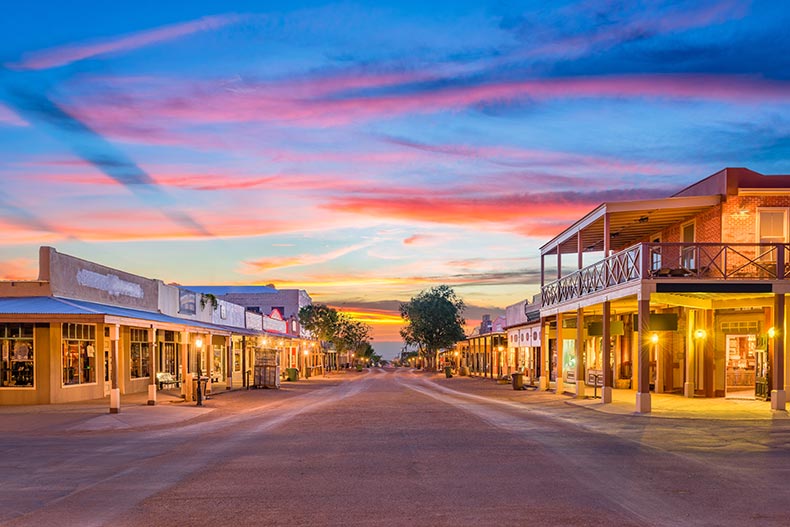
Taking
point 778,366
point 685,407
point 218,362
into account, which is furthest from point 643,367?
point 218,362

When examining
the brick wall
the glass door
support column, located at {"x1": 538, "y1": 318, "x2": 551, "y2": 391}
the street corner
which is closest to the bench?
the street corner

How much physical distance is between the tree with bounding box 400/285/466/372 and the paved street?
7623 centimetres

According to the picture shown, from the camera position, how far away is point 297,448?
15.0m

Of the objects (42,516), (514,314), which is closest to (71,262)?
(42,516)

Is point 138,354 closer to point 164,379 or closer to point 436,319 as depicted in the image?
point 164,379

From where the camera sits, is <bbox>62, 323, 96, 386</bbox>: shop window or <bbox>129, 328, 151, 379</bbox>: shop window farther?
<bbox>129, 328, 151, 379</bbox>: shop window

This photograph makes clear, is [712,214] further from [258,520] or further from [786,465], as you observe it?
[258,520]

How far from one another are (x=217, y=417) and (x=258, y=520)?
1507cm

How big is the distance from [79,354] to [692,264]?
22331 millimetres

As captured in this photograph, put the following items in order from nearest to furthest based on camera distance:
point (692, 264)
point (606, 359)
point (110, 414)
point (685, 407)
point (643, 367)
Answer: point (110, 414) < point (643, 367) < point (685, 407) < point (606, 359) < point (692, 264)

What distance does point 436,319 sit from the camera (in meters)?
98.1

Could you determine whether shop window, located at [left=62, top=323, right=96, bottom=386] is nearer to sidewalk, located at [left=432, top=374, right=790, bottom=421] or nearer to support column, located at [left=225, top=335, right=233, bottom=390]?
support column, located at [left=225, top=335, right=233, bottom=390]

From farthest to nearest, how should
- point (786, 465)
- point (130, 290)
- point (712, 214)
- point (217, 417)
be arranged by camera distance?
point (130, 290), point (712, 214), point (217, 417), point (786, 465)

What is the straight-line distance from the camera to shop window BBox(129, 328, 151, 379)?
32.8 meters
